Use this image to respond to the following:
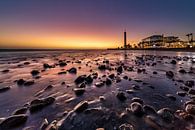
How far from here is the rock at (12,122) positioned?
15.6 feet

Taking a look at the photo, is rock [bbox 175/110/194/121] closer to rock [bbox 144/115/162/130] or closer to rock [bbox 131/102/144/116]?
rock [bbox 144/115/162/130]

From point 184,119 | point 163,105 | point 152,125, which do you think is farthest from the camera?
point 163,105

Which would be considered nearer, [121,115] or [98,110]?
[121,115]

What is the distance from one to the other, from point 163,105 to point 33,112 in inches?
226

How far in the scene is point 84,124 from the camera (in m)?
4.87

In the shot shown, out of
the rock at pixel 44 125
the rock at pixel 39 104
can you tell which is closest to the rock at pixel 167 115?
the rock at pixel 44 125

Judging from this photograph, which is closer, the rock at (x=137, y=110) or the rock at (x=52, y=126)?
the rock at (x=52, y=126)

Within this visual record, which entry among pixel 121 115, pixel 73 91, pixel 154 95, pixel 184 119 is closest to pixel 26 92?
pixel 73 91

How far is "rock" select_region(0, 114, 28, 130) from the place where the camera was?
15.6 ft

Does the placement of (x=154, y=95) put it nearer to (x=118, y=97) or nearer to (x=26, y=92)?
(x=118, y=97)

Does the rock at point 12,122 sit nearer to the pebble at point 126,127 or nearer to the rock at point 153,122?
the pebble at point 126,127

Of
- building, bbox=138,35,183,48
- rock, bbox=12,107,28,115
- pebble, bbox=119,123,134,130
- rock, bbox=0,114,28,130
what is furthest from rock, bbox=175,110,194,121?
building, bbox=138,35,183,48

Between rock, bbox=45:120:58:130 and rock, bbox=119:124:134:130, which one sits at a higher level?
rock, bbox=45:120:58:130

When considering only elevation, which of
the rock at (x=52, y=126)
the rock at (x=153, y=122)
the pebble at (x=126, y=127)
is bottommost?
the rock at (x=153, y=122)
